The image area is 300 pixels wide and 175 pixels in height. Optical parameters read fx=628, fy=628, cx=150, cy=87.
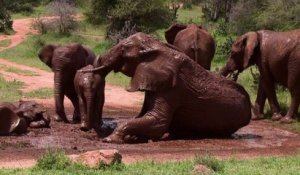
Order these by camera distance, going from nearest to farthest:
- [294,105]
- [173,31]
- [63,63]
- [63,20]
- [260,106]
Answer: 1. [63,63]
2. [294,105]
3. [260,106]
4. [173,31]
5. [63,20]

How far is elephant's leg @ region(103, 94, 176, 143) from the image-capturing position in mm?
11102

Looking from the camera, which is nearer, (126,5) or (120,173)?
(120,173)

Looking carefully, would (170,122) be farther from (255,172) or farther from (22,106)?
(255,172)

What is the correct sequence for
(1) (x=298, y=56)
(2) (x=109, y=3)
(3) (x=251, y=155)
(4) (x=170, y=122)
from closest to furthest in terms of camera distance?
(3) (x=251, y=155)
(4) (x=170, y=122)
(1) (x=298, y=56)
(2) (x=109, y=3)

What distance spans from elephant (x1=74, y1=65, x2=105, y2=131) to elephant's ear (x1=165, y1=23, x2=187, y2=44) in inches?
260

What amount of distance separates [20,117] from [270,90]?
255 inches

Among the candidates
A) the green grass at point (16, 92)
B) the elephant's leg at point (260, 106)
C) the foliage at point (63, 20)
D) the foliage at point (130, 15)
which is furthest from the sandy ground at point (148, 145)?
the foliage at point (63, 20)

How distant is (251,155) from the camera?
9.91m

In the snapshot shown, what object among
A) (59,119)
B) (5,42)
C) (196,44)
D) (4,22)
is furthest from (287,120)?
(4,22)

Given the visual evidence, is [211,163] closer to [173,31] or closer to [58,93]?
[58,93]

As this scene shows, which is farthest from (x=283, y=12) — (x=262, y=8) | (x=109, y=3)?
(x=109, y=3)

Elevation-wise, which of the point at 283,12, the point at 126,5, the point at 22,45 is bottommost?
the point at 22,45

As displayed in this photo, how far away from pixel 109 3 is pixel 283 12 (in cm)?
1396

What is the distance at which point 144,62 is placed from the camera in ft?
37.6
